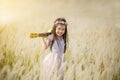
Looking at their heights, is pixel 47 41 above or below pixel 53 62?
above

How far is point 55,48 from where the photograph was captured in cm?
251

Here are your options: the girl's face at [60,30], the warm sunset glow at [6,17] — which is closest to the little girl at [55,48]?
the girl's face at [60,30]

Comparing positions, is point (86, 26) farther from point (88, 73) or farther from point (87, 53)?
point (88, 73)

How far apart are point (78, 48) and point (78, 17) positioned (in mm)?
283

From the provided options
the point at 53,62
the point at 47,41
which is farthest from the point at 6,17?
the point at 53,62

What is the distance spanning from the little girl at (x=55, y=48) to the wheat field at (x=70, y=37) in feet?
0.14

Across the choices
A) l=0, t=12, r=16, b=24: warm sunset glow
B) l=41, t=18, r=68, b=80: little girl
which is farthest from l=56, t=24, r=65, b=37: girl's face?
l=0, t=12, r=16, b=24: warm sunset glow

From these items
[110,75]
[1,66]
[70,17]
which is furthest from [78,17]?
[1,66]

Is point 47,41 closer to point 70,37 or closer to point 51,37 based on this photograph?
point 51,37

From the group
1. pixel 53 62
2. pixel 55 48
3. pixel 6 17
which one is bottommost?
pixel 53 62

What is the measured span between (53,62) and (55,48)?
0.42 feet

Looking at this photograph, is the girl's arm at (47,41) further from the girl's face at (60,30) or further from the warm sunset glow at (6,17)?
the warm sunset glow at (6,17)

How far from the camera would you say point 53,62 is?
A: 248 cm

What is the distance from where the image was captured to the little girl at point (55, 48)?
8.08ft
